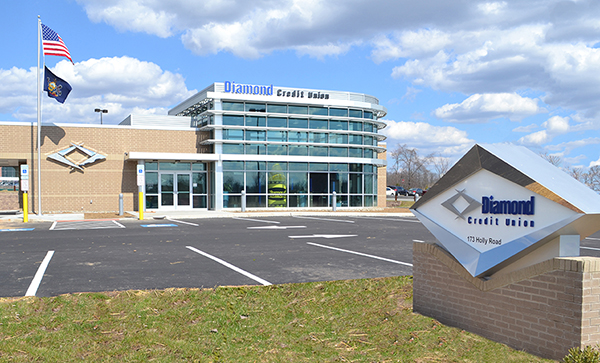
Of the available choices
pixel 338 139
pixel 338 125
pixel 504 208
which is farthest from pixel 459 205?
pixel 338 125

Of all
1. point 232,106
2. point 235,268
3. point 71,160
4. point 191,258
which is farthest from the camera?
point 232,106

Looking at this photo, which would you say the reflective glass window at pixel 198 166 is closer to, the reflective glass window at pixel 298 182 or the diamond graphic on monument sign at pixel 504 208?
the reflective glass window at pixel 298 182

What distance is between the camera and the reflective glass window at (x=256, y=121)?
28.6 m

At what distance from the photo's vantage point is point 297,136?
1166 inches

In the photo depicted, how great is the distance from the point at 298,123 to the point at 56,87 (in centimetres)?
1358

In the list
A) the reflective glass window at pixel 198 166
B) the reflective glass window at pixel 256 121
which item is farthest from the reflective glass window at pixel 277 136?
the reflective glass window at pixel 198 166

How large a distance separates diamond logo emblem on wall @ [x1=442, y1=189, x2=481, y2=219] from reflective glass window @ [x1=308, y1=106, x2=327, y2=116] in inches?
971

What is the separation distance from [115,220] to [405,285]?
1734 cm

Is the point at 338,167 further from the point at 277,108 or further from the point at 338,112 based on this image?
the point at 277,108

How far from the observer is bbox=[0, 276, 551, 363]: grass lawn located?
15.7ft

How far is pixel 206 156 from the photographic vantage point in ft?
89.3

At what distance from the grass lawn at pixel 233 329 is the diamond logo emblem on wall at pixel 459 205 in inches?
54.7

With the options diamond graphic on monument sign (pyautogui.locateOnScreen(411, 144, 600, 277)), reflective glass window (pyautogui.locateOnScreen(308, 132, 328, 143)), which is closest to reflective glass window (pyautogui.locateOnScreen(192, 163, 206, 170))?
reflective glass window (pyautogui.locateOnScreen(308, 132, 328, 143))

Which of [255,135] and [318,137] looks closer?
[255,135]
